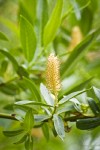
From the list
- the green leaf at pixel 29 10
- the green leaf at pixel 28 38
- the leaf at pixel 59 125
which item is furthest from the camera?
the green leaf at pixel 29 10

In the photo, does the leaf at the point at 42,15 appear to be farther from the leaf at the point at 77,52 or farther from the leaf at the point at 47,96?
the leaf at the point at 47,96

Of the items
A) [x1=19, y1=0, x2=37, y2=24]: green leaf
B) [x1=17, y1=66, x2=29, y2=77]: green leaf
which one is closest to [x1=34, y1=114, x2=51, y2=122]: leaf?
[x1=17, y1=66, x2=29, y2=77]: green leaf

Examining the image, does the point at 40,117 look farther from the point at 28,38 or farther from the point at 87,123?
the point at 28,38

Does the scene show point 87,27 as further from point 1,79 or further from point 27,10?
point 1,79

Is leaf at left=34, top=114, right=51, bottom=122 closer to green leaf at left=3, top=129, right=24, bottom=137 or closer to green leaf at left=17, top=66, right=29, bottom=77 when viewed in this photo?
Answer: green leaf at left=3, top=129, right=24, bottom=137

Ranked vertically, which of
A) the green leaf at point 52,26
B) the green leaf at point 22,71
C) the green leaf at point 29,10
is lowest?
the green leaf at point 22,71

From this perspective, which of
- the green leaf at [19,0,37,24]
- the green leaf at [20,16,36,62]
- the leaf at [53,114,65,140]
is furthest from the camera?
the green leaf at [19,0,37,24]

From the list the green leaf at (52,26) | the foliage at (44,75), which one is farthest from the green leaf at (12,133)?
the green leaf at (52,26)

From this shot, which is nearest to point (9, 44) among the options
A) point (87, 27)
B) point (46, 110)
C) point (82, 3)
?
point (87, 27)
